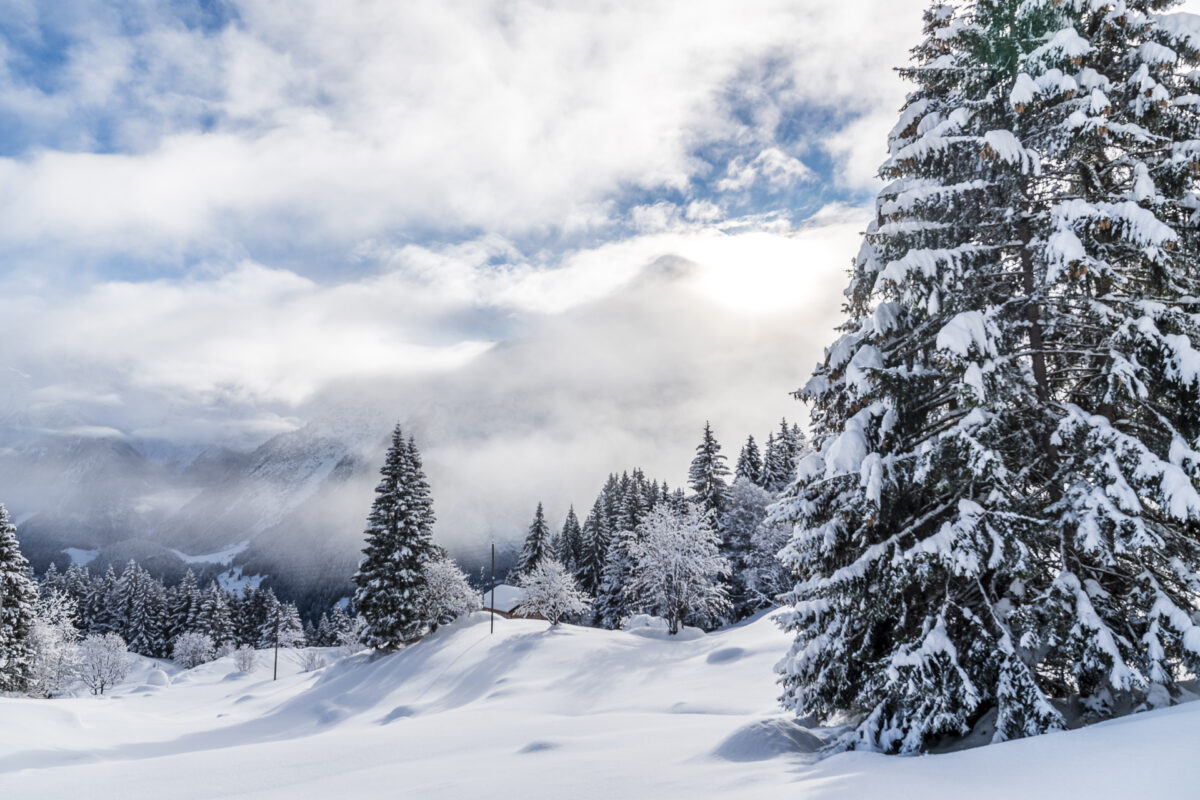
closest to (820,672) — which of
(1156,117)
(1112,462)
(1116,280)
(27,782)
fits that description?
(1112,462)

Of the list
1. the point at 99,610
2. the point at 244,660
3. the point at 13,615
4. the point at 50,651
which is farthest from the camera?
the point at 99,610

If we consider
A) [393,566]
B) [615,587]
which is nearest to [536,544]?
[615,587]

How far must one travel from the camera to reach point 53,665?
1956 inches

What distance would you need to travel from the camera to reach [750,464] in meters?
60.4

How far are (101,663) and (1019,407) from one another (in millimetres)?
79807

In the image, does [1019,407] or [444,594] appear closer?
[1019,407]

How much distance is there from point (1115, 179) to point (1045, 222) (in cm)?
116

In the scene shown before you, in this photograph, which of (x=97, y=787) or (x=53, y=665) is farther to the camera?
(x=53, y=665)

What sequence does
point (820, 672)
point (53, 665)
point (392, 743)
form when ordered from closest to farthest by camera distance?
point (820, 672) < point (392, 743) < point (53, 665)

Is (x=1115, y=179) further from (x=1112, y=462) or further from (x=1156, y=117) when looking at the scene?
(x=1112, y=462)

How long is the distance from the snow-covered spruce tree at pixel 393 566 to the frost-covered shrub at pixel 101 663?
130 feet

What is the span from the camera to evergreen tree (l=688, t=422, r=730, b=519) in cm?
5275

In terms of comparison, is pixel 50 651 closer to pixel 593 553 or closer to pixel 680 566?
pixel 593 553

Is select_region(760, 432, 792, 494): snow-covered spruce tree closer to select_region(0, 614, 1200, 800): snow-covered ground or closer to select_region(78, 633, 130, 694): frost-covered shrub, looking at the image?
select_region(0, 614, 1200, 800): snow-covered ground
